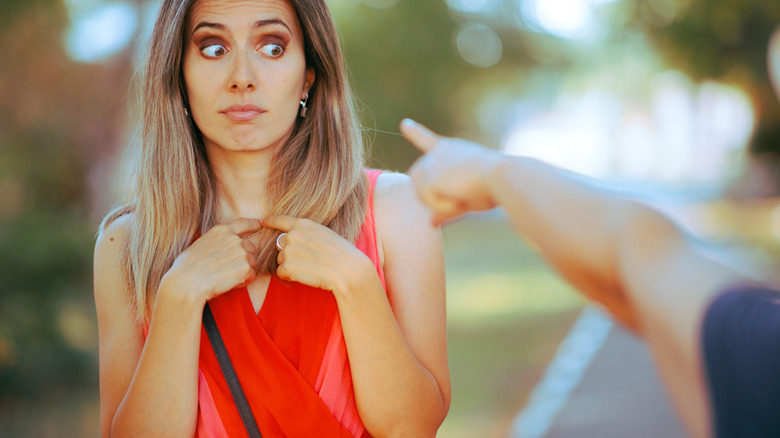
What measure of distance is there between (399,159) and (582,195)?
2042 centimetres

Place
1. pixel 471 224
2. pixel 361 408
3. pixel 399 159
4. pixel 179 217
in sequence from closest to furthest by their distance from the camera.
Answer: pixel 361 408 → pixel 179 217 → pixel 399 159 → pixel 471 224

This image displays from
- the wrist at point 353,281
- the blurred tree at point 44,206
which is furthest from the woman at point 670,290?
the blurred tree at point 44,206

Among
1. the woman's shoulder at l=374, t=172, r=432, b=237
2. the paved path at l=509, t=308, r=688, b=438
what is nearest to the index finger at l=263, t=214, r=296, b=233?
the woman's shoulder at l=374, t=172, r=432, b=237

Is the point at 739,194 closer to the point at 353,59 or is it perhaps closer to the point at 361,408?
the point at 353,59

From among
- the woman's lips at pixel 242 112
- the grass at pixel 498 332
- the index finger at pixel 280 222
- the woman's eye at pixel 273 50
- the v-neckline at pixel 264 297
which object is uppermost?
the woman's eye at pixel 273 50

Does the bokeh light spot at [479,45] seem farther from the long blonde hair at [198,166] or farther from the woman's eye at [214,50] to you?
the woman's eye at [214,50]

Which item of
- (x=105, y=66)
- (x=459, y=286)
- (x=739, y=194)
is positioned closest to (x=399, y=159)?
(x=459, y=286)

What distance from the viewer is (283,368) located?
202cm

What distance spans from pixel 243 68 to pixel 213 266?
574 mm

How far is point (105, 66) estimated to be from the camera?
6859 millimetres

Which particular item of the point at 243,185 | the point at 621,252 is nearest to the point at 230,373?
the point at 243,185

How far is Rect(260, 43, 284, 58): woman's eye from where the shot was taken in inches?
88.7

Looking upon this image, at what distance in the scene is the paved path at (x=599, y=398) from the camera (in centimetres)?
546

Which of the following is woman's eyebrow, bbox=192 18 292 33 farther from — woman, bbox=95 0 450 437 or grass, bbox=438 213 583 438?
grass, bbox=438 213 583 438
